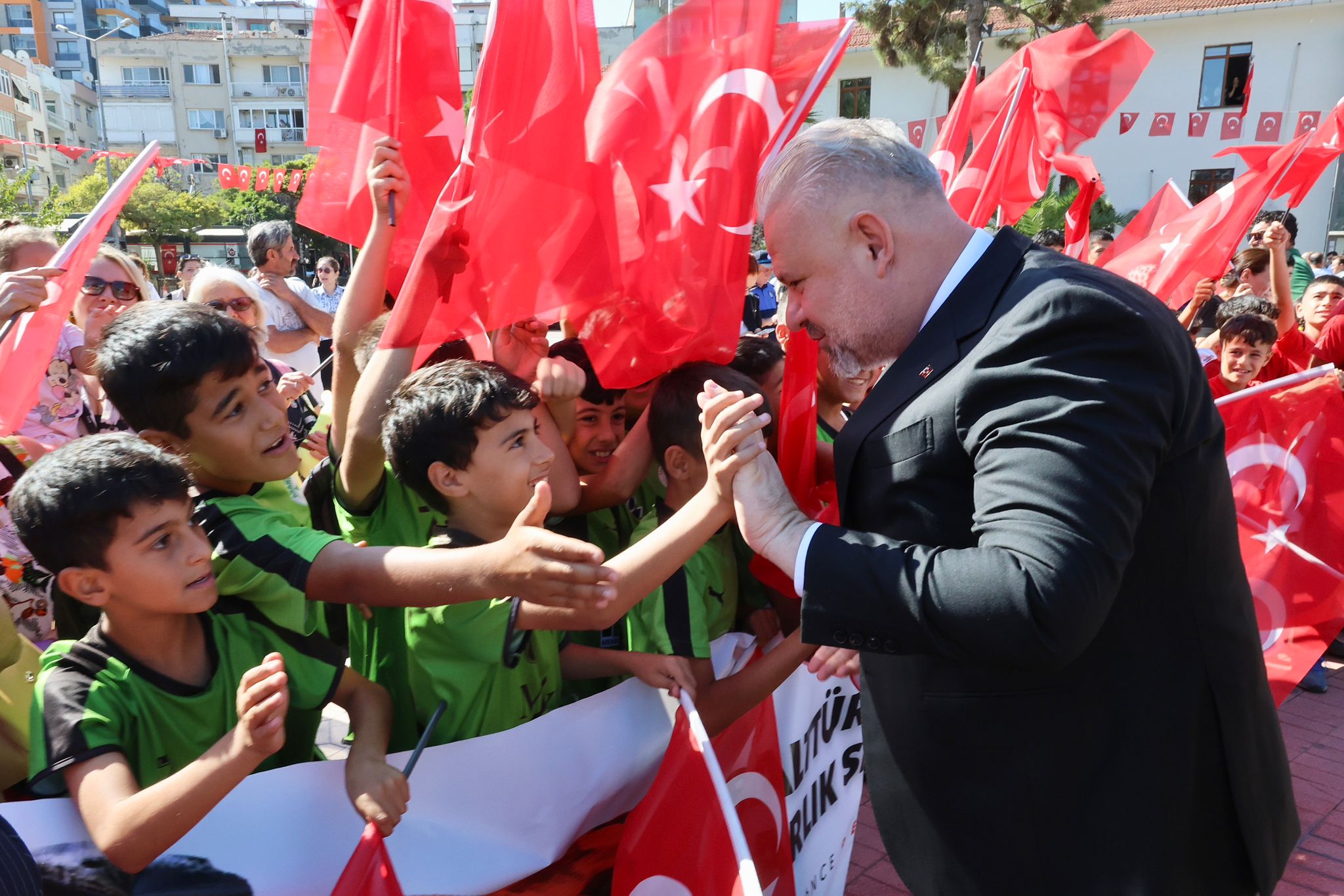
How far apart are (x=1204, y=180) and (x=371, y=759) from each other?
34.7 m

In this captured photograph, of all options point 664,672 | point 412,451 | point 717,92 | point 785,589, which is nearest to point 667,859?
point 664,672

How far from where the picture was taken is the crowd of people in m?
1.57

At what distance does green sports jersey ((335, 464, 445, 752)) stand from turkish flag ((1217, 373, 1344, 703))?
260 centimetres

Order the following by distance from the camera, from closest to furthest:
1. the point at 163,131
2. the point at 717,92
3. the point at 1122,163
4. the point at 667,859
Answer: the point at 667,859 < the point at 717,92 < the point at 1122,163 < the point at 163,131

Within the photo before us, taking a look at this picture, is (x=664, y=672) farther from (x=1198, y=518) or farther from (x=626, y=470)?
(x=1198, y=518)

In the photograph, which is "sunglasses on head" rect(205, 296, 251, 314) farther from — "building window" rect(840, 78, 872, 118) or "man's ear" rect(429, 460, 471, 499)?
"building window" rect(840, 78, 872, 118)

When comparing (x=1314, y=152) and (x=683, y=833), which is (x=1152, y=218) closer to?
(x=1314, y=152)

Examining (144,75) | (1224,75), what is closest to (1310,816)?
(1224,75)

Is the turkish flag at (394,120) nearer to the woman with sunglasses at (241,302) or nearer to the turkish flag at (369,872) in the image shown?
the turkish flag at (369,872)

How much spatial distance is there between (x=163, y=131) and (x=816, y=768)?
260 feet

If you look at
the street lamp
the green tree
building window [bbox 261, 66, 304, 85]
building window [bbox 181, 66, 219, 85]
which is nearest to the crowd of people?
the street lamp

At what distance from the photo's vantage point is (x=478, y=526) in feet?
6.84

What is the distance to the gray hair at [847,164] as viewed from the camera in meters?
1.55

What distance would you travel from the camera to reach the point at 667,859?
5.78 ft
